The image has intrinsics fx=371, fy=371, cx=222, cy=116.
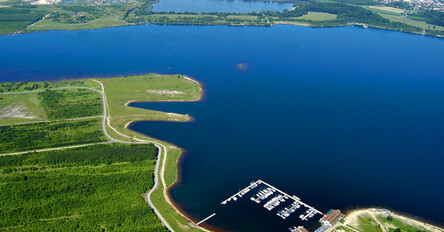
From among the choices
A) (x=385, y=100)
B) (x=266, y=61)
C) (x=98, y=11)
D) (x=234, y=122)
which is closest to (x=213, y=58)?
(x=266, y=61)

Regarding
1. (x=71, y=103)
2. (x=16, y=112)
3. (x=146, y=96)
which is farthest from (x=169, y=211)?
(x=16, y=112)

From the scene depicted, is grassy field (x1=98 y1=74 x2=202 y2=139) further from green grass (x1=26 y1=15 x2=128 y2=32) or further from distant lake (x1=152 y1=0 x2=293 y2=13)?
distant lake (x1=152 y1=0 x2=293 y2=13)

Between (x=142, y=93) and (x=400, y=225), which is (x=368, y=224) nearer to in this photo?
(x=400, y=225)

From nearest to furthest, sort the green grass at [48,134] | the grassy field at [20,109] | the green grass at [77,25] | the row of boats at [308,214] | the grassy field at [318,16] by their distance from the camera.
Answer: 1. the row of boats at [308,214]
2. the green grass at [48,134]
3. the grassy field at [20,109]
4. the green grass at [77,25]
5. the grassy field at [318,16]

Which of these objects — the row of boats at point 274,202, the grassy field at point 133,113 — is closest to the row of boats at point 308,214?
the row of boats at point 274,202

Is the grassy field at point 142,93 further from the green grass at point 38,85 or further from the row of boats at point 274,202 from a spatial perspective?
the row of boats at point 274,202

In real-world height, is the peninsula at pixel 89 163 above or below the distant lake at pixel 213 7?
below

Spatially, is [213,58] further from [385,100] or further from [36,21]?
[36,21]
